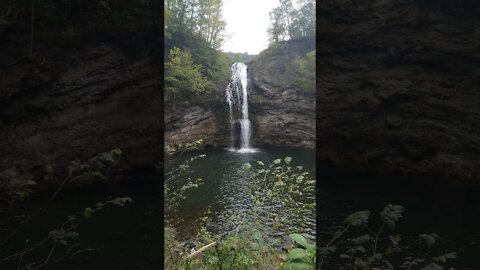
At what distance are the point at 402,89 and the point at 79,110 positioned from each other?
76.4 inches

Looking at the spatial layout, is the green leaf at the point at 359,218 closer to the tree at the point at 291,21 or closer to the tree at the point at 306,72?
the tree at the point at 306,72

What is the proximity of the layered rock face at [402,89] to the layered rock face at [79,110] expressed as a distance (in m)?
1.04

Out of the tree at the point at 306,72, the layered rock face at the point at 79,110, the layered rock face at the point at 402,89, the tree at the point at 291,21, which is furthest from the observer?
the tree at the point at 291,21

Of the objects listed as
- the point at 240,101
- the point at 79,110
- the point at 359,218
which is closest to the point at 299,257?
the point at 359,218

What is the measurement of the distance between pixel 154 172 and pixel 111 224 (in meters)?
0.38

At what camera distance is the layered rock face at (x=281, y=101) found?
45.8ft

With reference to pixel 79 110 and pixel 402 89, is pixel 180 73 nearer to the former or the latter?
pixel 79 110

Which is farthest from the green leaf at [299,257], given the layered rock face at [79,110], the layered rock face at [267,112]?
the layered rock face at [267,112]

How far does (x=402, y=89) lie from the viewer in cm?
185

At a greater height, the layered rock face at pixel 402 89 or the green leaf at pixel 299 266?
the layered rock face at pixel 402 89

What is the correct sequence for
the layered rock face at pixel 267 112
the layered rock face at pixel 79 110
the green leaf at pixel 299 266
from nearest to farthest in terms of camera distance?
the layered rock face at pixel 79 110
the green leaf at pixel 299 266
the layered rock face at pixel 267 112

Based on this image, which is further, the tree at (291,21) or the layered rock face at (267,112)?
the tree at (291,21)

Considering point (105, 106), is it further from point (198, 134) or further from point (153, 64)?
point (198, 134)

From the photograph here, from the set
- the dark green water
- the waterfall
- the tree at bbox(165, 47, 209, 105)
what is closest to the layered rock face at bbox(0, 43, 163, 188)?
the dark green water
